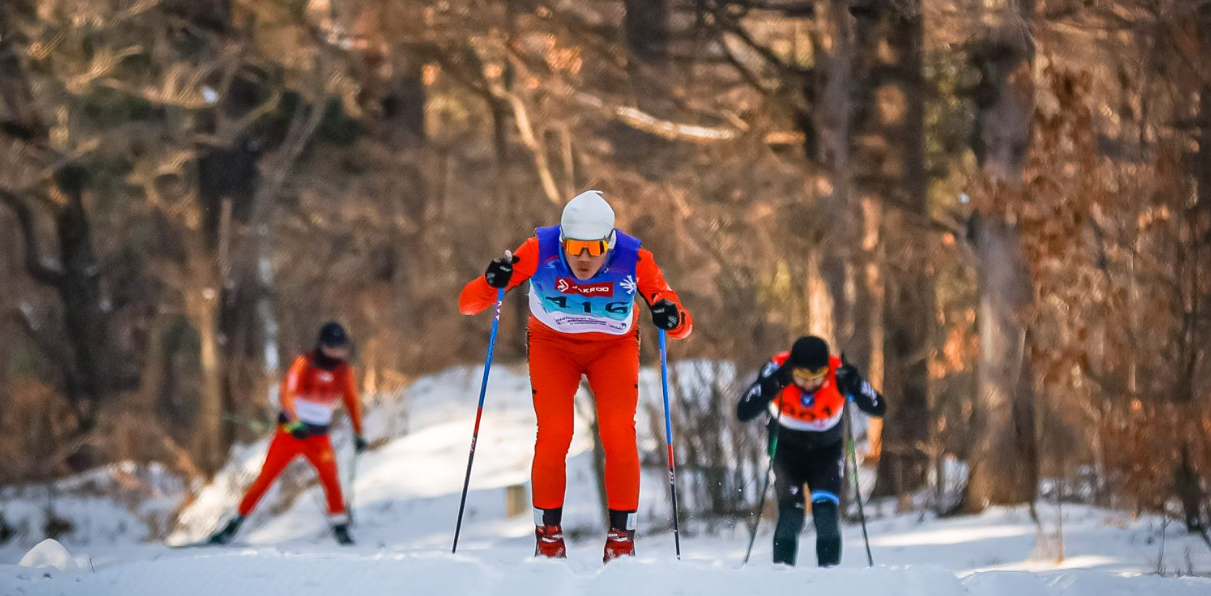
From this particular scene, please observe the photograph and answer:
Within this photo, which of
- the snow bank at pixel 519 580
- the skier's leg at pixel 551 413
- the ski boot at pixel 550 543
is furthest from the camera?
the skier's leg at pixel 551 413

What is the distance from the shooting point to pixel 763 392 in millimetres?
7477

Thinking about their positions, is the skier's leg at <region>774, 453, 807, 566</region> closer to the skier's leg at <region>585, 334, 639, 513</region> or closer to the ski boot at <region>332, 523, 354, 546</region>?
the skier's leg at <region>585, 334, 639, 513</region>

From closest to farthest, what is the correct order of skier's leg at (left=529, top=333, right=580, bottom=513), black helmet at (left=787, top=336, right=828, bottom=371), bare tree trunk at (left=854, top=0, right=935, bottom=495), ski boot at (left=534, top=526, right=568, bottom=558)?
ski boot at (left=534, top=526, right=568, bottom=558) → skier's leg at (left=529, top=333, right=580, bottom=513) → black helmet at (left=787, top=336, right=828, bottom=371) → bare tree trunk at (left=854, top=0, right=935, bottom=495)

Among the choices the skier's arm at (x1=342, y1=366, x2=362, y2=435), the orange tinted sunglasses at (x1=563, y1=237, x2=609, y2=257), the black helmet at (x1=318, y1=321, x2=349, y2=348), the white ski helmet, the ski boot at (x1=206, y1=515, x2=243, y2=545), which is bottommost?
the ski boot at (x1=206, y1=515, x2=243, y2=545)

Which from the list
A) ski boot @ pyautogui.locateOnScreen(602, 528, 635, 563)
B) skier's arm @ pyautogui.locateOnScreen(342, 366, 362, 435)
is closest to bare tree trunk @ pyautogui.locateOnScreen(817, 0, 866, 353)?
skier's arm @ pyautogui.locateOnScreen(342, 366, 362, 435)

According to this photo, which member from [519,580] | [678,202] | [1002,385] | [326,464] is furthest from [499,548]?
[519,580]

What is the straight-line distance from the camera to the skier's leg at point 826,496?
7.37m

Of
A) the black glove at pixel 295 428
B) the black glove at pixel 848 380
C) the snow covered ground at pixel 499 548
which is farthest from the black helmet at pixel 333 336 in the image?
the black glove at pixel 848 380

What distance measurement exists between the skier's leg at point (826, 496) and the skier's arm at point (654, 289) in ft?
4.49

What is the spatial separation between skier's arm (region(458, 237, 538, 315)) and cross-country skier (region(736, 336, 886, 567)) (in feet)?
5.02

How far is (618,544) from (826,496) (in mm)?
1506

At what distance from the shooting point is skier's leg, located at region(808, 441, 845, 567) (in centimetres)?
737

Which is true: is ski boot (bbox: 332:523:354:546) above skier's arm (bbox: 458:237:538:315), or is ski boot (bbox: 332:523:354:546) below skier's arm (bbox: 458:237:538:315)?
below

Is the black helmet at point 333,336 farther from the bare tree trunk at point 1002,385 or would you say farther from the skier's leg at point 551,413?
the bare tree trunk at point 1002,385
